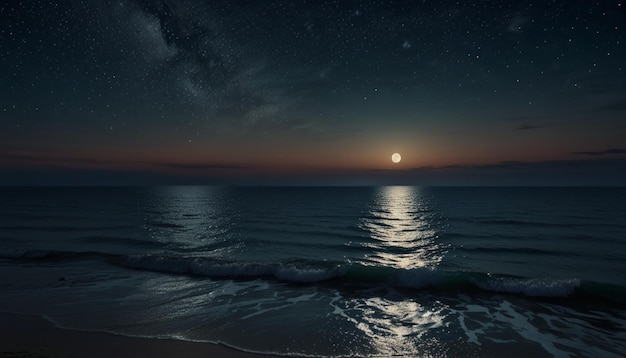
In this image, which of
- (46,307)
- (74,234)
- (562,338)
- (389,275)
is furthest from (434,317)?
(74,234)

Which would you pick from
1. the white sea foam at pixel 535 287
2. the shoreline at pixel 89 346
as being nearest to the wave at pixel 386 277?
the white sea foam at pixel 535 287

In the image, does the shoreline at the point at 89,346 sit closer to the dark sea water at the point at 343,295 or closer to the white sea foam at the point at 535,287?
the dark sea water at the point at 343,295

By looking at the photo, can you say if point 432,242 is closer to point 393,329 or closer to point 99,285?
point 393,329

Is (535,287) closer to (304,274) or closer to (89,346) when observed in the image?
(304,274)

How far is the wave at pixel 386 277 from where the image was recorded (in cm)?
1498

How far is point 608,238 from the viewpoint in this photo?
30766 mm

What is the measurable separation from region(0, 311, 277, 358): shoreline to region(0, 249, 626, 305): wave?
8741 mm

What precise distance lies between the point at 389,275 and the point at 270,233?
20.3 meters

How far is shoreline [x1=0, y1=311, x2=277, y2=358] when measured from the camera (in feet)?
25.7

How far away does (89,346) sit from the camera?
27.3 feet

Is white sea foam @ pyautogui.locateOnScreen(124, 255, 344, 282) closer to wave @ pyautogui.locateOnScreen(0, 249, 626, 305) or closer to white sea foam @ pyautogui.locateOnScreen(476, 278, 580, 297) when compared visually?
wave @ pyautogui.locateOnScreen(0, 249, 626, 305)

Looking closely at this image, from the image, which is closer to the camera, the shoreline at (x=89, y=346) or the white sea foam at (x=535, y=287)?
the shoreline at (x=89, y=346)

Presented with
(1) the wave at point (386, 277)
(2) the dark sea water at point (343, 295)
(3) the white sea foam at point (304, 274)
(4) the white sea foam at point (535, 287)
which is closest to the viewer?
(2) the dark sea water at point (343, 295)

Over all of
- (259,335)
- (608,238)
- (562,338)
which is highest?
(259,335)
